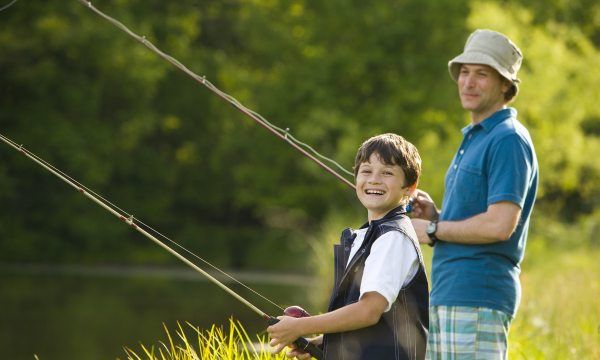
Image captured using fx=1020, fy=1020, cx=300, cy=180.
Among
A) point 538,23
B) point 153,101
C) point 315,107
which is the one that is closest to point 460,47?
point 538,23

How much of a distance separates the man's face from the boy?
54 centimetres

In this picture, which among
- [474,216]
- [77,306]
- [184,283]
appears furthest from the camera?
[184,283]

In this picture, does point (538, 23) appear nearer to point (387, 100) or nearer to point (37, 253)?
point (387, 100)

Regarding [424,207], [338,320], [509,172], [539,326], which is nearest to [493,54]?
[509,172]

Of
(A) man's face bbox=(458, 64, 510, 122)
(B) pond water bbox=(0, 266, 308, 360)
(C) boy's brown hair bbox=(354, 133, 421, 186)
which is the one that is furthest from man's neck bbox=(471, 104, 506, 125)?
(B) pond water bbox=(0, 266, 308, 360)

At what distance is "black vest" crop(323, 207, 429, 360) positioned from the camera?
2.68 meters

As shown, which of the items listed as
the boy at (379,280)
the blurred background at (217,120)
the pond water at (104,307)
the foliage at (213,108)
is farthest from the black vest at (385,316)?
the foliage at (213,108)

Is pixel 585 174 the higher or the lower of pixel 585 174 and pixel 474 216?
the higher

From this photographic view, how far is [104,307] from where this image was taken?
50.6ft

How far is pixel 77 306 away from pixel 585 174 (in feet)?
30.7

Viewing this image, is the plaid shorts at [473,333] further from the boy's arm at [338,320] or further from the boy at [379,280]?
the boy's arm at [338,320]

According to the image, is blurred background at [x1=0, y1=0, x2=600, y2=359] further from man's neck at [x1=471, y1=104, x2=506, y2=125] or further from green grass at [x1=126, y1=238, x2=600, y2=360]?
man's neck at [x1=471, y1=104, x2=506, y2=125]

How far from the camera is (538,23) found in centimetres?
2380

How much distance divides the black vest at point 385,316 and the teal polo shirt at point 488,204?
0.39 meters
